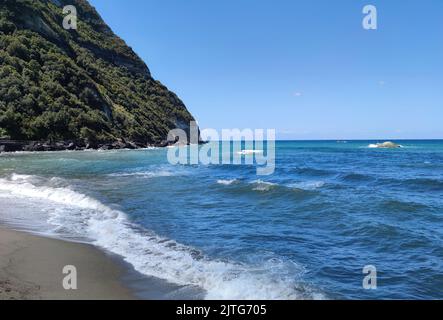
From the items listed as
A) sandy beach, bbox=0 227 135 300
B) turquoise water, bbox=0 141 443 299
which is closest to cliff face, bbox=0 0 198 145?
turquoise water, bbox=0 141 443 299

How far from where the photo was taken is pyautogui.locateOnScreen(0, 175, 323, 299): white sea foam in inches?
311

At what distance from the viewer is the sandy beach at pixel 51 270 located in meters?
7.31

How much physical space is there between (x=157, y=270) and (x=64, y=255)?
2.64 m

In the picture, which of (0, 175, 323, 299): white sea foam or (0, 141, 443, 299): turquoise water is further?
(0, 141, 443, 299): turquoise water

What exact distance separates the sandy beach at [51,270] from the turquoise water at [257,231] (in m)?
0.74

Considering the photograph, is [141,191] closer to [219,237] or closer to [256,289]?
[219,237]

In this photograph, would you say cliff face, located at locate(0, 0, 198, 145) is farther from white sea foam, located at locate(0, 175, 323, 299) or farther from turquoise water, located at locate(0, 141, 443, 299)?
white sea foam, located at locate(0, 175, 323, 299)

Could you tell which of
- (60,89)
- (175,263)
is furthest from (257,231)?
(60,89)

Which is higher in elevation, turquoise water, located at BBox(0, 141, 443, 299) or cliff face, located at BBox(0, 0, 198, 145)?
cliff face, located at BBox(0, 0, 198, 145)

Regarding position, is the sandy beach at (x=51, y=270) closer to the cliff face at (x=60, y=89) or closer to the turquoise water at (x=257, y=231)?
the turquoise water at (x=257, y=231)

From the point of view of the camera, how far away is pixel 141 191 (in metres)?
22.2

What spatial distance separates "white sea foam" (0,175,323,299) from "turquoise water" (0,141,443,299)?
0.03m

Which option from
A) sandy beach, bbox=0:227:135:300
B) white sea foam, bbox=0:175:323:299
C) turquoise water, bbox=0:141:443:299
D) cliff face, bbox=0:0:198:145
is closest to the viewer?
sandy beach, bbox=0:227:135:300

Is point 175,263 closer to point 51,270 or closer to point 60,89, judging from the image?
point 51,270
